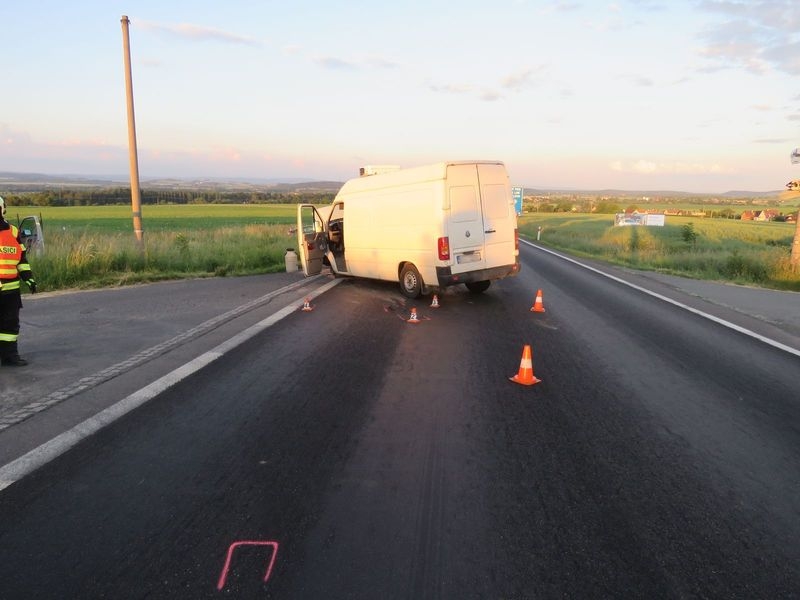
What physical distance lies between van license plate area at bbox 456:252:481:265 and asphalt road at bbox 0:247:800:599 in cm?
371

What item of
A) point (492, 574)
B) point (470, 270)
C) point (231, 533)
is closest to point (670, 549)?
point (492, 574)

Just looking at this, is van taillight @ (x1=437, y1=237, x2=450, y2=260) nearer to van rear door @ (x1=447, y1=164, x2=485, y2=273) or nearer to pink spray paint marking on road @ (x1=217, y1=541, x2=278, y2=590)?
van rear door @ (x1=447, y1=164, x2=485, y2=273)

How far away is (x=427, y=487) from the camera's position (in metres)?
3.59

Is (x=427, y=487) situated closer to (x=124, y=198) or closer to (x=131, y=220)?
(x=131, y=220)

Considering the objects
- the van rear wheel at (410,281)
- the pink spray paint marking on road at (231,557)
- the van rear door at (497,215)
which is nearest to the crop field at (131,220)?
the van rear wheel at (410,281)

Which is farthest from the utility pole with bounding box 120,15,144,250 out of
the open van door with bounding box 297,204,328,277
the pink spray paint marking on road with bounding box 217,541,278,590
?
the pink spray paint marking on road with bounding box 217,541,278,590

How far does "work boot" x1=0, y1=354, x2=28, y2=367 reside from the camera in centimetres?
617

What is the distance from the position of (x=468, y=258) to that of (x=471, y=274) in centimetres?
32

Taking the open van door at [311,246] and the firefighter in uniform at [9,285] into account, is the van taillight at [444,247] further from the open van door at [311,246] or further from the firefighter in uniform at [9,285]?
the firefighter in uniform at [9,285]

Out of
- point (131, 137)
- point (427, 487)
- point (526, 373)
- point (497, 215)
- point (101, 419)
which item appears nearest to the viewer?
point (427, 487)

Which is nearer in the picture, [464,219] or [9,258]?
[9,258]

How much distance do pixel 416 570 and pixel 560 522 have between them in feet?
3.22

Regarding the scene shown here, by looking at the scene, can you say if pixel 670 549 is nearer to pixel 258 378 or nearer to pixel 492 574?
pixel 492 574

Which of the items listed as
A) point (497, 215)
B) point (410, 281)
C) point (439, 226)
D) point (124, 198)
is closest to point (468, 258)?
point (439, 226)
